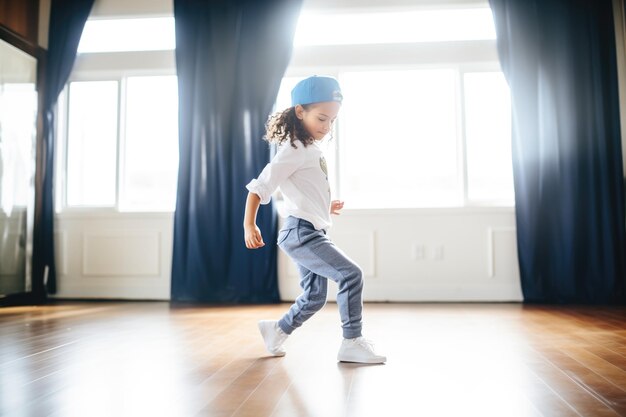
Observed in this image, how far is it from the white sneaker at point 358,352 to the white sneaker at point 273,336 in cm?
28

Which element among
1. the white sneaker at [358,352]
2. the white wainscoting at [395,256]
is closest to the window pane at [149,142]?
the white wainscoting at [395,256]

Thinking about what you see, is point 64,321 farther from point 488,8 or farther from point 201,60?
point 488,8

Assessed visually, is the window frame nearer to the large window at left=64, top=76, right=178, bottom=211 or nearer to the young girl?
the large window at left=64, top=76, right=178, bottom=211

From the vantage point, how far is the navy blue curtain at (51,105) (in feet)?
15.3

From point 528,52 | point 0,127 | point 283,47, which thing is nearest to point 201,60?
point 283,47

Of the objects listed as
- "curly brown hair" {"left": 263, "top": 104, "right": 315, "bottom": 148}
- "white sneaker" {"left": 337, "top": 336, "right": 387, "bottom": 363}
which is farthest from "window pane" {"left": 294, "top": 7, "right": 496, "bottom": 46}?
"white sneaker" {"left": 337, "top": 336, "right": 387, "bottom": 363}

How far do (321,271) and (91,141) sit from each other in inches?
140

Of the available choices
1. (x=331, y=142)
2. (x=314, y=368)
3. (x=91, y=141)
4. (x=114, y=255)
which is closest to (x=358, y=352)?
(x=314, y=368)

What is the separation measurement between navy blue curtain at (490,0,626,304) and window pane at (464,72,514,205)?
0.86 feet

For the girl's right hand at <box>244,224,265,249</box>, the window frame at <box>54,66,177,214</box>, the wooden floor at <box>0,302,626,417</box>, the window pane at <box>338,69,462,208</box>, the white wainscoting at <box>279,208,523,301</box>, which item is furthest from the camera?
the window frame at <box>54,66,177,214</box>

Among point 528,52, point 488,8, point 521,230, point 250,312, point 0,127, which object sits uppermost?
point 488,8

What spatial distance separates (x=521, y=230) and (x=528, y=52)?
1388 millimetres

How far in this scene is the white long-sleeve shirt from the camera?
211 cm

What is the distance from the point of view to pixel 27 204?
14.8 ft
